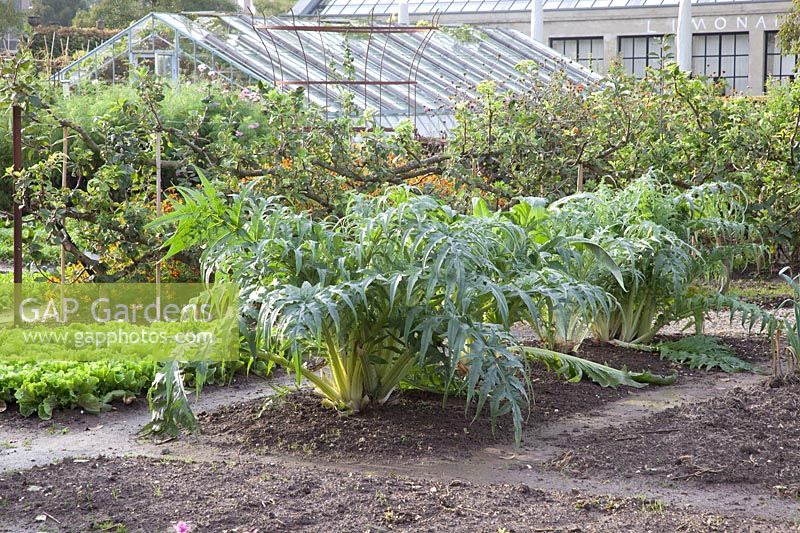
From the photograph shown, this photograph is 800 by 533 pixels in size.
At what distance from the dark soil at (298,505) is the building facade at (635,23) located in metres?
30.4

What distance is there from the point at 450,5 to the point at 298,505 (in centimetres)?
3282

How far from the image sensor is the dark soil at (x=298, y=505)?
137 inches

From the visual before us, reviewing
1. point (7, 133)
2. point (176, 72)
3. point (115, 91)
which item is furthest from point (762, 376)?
point (176, 72)

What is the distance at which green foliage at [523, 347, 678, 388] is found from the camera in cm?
543

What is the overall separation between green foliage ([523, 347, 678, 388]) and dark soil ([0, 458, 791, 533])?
5.08ft

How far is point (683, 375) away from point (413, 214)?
7.89ft

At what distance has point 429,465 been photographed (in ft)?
14.1

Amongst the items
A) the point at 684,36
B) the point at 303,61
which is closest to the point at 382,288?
the point at 303,61

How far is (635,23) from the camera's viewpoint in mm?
34094

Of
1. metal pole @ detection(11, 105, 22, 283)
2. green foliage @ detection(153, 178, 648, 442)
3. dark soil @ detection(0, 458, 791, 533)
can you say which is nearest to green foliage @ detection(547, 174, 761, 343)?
green foliage @ detection(153, 178, 648, 442)

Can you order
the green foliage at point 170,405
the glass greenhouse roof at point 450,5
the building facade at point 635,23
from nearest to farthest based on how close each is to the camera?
1. the green foliage at point 170,405
2. the building facade at point 635,23
3. the glass greenhouse roof at point 450,5

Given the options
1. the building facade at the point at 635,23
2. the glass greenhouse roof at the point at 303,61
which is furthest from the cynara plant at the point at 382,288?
the building facade at the point at 635,23

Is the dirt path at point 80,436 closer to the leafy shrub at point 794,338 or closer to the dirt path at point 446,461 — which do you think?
the dirt path at point 446,461

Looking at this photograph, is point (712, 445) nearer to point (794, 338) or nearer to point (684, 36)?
point (794, 338)
